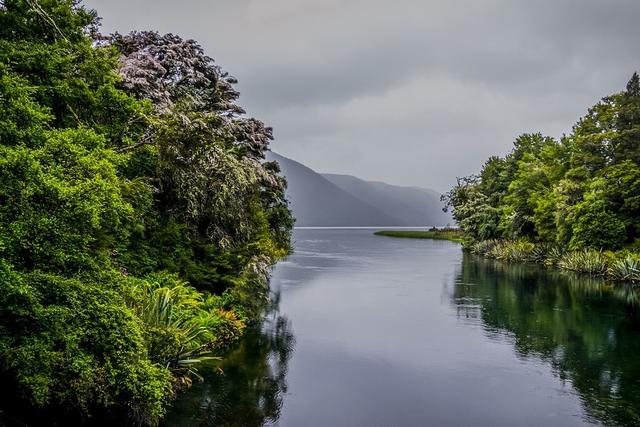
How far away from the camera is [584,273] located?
35906 mm

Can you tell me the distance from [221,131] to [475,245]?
50.2 m

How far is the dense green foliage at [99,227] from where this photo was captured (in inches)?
280

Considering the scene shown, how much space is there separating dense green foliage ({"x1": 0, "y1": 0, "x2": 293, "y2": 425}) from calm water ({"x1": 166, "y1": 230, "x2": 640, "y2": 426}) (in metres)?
1.55

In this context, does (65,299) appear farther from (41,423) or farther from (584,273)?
(584,273)

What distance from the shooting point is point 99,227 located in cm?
782

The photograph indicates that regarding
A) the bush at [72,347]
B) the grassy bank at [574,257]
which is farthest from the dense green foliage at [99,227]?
the grassy bank at [574,257]

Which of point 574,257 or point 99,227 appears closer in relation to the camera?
point 99,227

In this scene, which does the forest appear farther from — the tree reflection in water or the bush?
the bush

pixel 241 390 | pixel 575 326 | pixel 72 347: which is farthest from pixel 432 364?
pixel 72 347

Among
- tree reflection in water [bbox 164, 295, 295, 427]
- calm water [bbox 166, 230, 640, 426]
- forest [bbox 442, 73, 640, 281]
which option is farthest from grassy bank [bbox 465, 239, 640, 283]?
tree reflection in water [bbox 164, 295, 295, 427]

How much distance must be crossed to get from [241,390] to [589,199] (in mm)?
32162

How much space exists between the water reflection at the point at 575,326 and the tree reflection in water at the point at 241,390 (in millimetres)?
7005

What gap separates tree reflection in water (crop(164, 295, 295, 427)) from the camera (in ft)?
32.8

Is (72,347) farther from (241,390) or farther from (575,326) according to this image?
(575,326)
